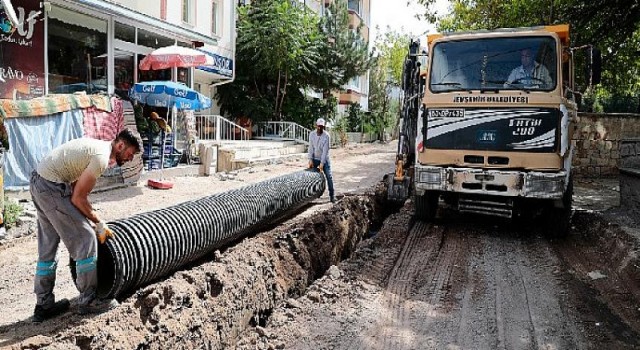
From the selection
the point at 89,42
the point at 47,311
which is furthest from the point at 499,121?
the point at 89,42

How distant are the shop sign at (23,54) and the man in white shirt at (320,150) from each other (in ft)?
18.4

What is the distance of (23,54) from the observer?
32.6 feet

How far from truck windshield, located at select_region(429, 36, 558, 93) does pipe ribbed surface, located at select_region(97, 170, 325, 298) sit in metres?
3.07

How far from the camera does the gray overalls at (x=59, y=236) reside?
12.7 ft

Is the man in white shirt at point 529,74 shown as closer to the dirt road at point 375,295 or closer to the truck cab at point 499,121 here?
the truck cab at point 499,121

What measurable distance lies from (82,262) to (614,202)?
9838mm

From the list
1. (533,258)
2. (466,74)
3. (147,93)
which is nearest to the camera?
(533,258)

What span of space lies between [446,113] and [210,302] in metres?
4.51

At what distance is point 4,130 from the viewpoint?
25.3ft

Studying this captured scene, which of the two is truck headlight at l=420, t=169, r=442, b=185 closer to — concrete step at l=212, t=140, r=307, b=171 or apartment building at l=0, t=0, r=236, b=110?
apartment building at l=0, t=0, r=236, b=110

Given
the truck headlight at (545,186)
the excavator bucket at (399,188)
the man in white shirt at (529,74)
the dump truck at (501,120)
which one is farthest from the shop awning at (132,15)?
the truck headlight at (545,186)

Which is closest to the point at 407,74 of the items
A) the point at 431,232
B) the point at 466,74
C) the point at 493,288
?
the point at 466,74

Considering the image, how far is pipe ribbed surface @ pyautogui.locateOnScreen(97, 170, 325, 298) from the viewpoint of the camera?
431 centimetres

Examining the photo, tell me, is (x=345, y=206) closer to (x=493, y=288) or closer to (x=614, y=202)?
(x=493, y=288)
